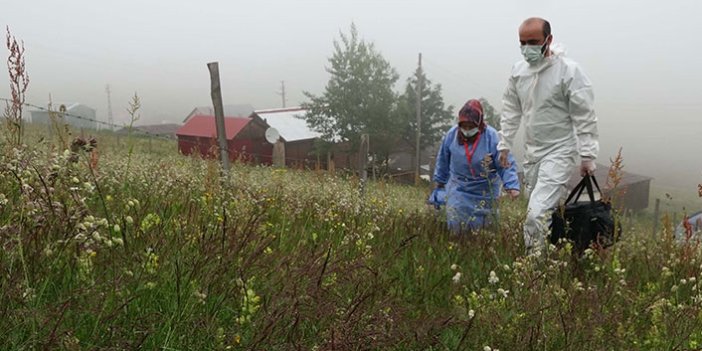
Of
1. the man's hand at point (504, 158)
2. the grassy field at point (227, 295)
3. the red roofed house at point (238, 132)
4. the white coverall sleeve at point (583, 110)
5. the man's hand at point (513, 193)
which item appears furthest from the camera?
the red roofed house at point (238, 132)

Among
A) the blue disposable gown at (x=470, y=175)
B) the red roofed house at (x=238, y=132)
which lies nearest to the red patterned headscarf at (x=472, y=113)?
the blue disposable gown at (x=470, y=175)

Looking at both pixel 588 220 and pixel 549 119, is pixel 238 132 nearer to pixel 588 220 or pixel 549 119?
pixel 549 119

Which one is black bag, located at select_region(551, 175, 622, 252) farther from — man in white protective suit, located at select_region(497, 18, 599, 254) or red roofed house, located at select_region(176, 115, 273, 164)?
red roofed house, located at select_region(176, 115, 273, 164)

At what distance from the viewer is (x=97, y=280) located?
2086mm

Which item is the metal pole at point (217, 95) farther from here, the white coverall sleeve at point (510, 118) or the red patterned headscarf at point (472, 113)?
the white coverall sleeve at point (510, 118)

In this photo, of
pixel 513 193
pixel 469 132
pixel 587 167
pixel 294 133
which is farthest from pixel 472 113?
pixel 294 133

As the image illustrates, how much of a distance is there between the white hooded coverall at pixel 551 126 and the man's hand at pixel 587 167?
4 cm

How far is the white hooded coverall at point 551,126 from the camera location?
459 centimetres

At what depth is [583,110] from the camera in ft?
15.1

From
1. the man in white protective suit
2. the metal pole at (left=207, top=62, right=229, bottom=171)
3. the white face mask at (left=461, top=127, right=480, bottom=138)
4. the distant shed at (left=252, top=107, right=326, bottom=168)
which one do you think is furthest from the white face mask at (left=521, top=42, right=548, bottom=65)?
the distant shed at (left=252, top=107, right=326, bottom=168)

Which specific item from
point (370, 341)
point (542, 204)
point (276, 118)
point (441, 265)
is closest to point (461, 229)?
point (542, 204)

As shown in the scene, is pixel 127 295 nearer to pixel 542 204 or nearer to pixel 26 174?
pixel 26 174

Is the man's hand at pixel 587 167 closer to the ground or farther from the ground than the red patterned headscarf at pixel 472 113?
closer to the ground

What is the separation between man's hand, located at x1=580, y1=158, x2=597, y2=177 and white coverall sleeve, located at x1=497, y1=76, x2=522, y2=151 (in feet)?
2.59
